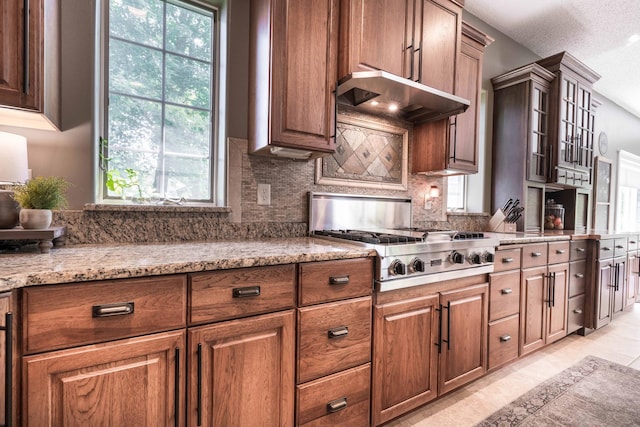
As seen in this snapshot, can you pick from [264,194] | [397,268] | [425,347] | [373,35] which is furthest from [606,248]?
[264,194]

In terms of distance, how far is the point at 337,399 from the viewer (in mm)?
1395

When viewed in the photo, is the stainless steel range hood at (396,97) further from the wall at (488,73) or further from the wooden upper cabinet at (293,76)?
the wall at (488,73)

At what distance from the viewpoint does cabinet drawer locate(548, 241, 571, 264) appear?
2495mm

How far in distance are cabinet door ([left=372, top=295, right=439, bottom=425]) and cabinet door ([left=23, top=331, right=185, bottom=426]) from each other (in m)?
0.91

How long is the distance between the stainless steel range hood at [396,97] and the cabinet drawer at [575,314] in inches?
81.7

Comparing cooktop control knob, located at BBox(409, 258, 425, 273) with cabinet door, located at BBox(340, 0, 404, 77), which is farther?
cabinet door, located at BBox(340, 0, 404, 77)

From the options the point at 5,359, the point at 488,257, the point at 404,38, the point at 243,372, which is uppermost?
the point at 404,38

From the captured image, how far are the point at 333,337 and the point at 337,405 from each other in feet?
1.02

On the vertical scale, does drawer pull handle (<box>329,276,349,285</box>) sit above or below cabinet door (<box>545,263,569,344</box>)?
above

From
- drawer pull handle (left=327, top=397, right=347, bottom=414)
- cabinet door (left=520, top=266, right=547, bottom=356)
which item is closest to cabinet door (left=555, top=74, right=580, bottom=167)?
cabinet door (left=520, top=266, right=547, bottom=356)

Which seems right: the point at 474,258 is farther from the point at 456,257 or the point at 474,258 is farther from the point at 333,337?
the point at 333,337

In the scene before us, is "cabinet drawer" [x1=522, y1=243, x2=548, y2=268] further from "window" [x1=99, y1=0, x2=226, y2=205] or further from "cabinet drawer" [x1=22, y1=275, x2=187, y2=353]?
"cabinet drawer" [x1=22, y1=275, x2=187, y2=353]

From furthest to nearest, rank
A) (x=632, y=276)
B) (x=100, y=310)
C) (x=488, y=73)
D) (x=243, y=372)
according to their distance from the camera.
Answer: (x=632, y=276)
(x=488, y=73)
(x=243, y=372)
(x=100, y=310)

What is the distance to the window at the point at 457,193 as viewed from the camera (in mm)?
3068
